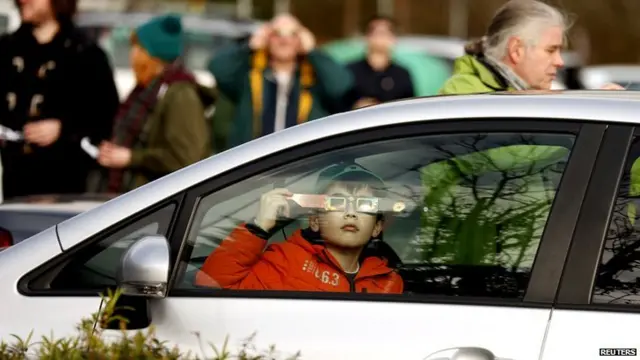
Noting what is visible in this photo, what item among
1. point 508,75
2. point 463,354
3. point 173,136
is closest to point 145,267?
point 463,354

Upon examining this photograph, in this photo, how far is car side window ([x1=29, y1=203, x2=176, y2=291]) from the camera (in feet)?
13.3

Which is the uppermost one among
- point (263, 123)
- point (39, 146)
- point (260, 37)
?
point (260, 37)

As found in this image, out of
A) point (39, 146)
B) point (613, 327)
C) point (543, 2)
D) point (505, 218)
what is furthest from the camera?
point (39, 146)

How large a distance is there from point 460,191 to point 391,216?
196 millimetres

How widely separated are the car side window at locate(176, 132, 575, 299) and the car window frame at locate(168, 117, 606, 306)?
2cm

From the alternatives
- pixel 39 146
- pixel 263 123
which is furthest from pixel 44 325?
pixel 263 123

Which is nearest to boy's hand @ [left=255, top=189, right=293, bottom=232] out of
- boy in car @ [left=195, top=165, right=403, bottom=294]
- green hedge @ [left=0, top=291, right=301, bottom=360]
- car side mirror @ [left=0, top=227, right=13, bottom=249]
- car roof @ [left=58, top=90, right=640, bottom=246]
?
boy in car @ [left=195, top=165, right=403, bottom=294]

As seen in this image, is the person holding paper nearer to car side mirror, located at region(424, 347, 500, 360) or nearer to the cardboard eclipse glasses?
the cardboard eclipse glasses

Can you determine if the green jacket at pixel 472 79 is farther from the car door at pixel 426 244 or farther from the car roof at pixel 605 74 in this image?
the car roof at pixel 605 74

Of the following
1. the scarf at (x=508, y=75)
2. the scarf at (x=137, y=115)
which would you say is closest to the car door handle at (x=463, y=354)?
the scarf at (x=508, y=75)

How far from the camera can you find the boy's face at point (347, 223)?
4070mm

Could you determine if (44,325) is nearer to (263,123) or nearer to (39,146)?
(39,146)

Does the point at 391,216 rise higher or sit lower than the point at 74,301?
higher

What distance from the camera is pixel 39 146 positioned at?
8.12 m
